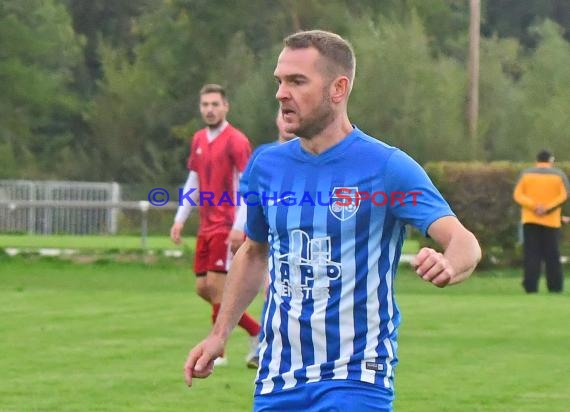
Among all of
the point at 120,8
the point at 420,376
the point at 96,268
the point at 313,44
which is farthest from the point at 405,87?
the point at 313,44

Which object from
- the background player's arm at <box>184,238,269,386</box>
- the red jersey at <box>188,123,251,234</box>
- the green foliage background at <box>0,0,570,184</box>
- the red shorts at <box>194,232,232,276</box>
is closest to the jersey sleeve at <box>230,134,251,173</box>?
the red jersey at <box>188,123,251,234</box>

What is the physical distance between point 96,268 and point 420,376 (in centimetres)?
1785

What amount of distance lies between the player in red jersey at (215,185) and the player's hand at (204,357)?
22.1 ft

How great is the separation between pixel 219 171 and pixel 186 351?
1.65m

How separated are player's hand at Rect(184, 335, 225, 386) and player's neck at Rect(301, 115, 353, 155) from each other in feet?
2.70

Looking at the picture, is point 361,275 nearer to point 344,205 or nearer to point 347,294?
point 347,294

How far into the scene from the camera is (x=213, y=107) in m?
12.4

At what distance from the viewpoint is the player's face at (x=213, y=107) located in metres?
12.3

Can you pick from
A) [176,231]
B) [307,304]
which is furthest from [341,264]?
[176,231]

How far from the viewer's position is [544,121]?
49969mm

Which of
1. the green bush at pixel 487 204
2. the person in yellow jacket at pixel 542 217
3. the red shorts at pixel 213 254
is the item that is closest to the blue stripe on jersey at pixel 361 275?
the red shorts at pixel 213 254

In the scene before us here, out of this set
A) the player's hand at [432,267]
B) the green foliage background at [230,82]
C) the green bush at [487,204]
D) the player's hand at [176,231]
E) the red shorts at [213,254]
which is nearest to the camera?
the player's hand at [432,267]

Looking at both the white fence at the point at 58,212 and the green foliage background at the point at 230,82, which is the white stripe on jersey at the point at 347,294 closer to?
the green foliage background at the point at 230,82

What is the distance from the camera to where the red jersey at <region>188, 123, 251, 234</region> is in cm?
1257
